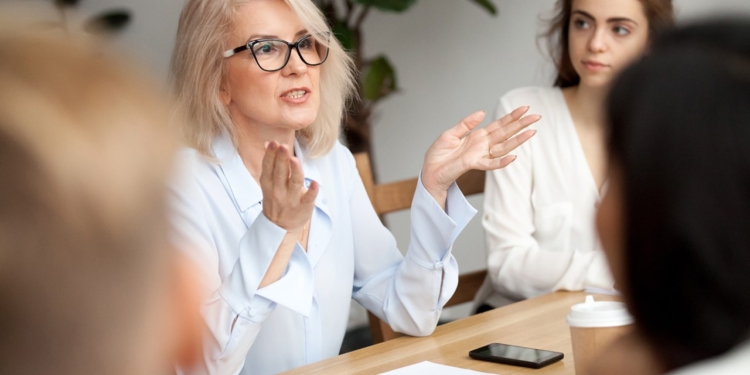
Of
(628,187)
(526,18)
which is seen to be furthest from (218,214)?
(526,18)

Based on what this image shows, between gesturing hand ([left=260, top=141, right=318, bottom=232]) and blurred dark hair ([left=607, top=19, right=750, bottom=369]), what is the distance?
79 centimetres

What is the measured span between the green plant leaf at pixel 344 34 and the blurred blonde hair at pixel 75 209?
9.36 feet

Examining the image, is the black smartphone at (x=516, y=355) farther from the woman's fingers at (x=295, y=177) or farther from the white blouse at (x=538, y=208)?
the white blouse at (x=538, y=208)

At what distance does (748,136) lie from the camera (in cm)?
58

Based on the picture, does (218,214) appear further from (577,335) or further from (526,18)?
(526,18)

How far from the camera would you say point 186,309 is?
51cm

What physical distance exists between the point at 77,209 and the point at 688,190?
408mm

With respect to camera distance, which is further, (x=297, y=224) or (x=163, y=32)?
(x=163, y=32)

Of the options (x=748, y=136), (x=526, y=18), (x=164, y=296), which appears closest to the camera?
(x=164, y=296)

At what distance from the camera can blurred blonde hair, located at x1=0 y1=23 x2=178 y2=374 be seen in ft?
1.25

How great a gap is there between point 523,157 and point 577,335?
119cm

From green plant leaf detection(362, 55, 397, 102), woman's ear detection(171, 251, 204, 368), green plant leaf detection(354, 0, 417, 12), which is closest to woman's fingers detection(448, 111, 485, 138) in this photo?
woman's ear detection(171, 251, 204, 368)

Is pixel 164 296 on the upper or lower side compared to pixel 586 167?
upper

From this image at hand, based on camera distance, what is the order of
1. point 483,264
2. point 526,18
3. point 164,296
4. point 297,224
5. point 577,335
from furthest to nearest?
point 483,264 < point 526,18 < point 297,224 < point 577,335 < point 164,296
